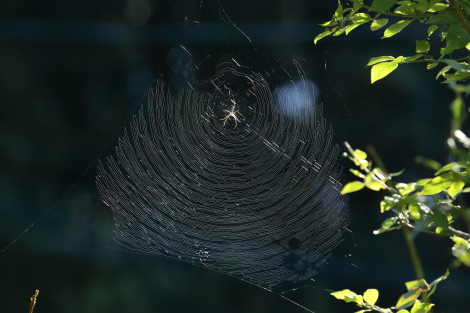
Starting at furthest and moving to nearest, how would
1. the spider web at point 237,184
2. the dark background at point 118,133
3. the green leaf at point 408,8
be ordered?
the dark background at point 118,133 < the spider web at point 237,184 < the green leaf at point 408,8

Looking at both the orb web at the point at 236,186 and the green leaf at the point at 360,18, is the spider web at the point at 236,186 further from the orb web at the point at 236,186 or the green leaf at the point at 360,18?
the green leaf at the point at 360,18

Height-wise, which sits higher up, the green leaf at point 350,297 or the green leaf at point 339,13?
the green leaf at point 339,13

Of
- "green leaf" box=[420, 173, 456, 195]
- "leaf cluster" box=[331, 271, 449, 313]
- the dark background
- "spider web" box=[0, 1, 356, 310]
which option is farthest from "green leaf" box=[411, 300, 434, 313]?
the dark background

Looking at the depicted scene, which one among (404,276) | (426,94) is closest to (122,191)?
(404,276)

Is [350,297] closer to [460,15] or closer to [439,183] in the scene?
[439,183]

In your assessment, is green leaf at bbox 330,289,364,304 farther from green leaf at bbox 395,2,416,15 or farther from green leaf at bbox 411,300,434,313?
green leaf at bbox 395,2,416,15

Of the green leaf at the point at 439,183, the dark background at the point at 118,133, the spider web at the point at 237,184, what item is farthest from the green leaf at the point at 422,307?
the dark background at the point at 118,133
